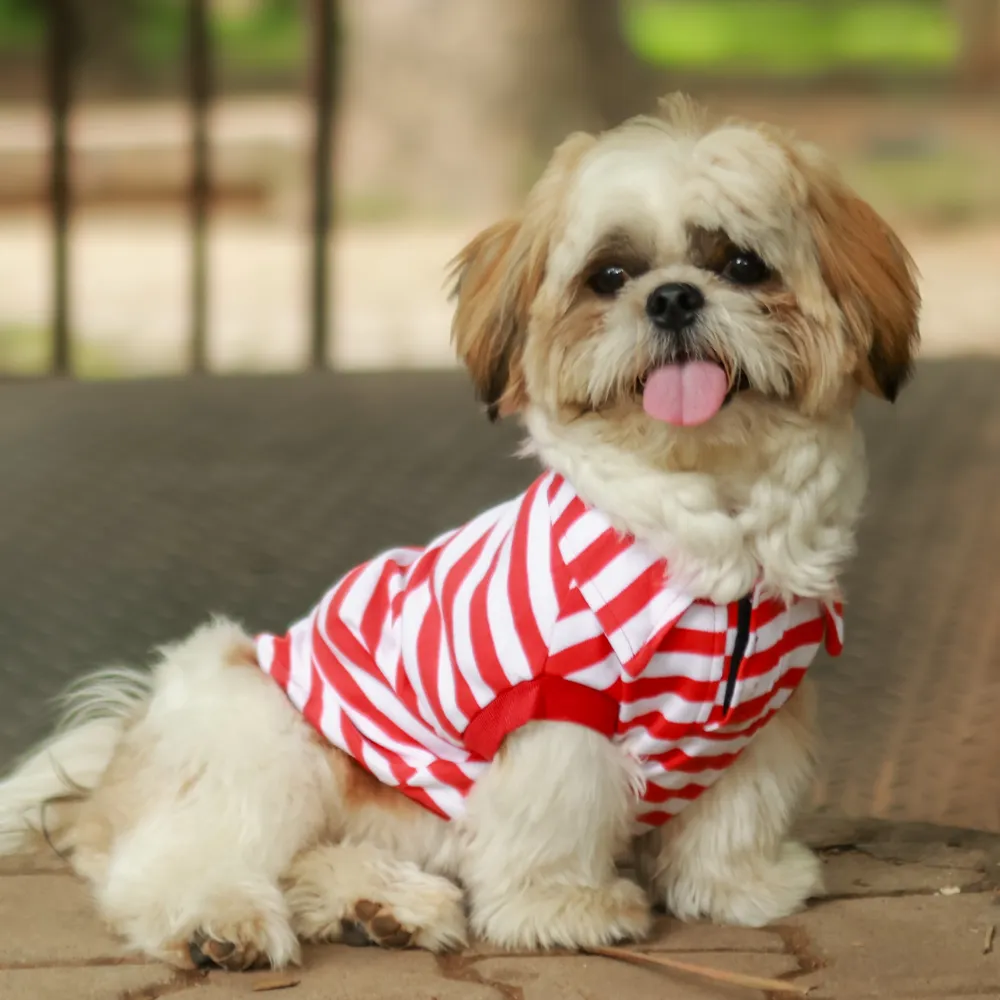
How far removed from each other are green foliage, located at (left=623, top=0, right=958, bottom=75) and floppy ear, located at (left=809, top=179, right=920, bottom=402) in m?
14.2

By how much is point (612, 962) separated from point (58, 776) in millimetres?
1032

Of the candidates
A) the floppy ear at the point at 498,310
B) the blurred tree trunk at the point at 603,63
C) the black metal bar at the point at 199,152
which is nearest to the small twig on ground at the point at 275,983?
the floppy ear at the point at 498,310

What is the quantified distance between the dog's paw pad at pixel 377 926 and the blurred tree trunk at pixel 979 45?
1574 centimetres

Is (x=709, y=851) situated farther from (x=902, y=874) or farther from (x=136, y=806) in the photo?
(x=136, y=806)

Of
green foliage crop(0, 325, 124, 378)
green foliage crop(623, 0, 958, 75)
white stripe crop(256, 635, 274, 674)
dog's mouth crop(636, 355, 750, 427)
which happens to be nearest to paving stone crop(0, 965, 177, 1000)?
white stripe crop(256, 635, 274, 674)

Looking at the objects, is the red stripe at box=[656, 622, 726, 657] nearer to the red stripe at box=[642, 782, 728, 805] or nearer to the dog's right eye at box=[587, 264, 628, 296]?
the red stripe at box=[642, 782, 728, 805]

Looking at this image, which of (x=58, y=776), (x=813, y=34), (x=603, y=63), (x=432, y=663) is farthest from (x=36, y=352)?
(x=813, y=34)

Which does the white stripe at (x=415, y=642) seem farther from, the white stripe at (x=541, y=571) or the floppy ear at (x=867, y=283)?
the floppy ear at (x=867, y=283)

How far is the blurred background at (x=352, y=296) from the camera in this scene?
4.23 metres

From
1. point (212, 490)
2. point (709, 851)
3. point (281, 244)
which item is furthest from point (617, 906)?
point (281, 244)

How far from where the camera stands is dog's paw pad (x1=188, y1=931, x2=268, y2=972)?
2.39 meters

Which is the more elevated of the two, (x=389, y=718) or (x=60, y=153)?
(x=60, y=153)

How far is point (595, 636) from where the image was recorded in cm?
233

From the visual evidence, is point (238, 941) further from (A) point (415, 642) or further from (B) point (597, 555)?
(B) point (597, 555)
